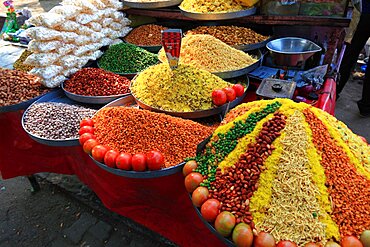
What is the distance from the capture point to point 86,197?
2.91m

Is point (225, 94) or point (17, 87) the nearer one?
point (225, 94)

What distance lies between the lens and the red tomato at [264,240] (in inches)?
43.6

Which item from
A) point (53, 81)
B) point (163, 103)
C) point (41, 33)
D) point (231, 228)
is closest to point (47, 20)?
point (41, 33)

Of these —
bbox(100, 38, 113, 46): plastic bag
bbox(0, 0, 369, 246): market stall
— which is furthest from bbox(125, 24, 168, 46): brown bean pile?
bbox(100, 38, 113, 46): plastic bag

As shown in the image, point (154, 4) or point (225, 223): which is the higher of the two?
point (154, 4)

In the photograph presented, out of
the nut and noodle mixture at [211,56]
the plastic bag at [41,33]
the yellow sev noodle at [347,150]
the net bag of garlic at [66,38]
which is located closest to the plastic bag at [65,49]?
the net bag of garlic at [66,38]

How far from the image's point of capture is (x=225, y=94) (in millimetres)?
1916

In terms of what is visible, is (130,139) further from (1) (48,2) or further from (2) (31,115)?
(1) (48,2)

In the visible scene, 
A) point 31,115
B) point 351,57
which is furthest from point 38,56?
point 351,57

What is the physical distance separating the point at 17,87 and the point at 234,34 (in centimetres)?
188

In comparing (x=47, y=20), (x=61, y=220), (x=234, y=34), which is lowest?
(x=61, y=220)

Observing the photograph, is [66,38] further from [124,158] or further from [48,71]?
[124,158]

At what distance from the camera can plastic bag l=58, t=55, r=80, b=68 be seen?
250 centimetres

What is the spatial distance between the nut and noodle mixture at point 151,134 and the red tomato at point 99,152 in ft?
0.21
